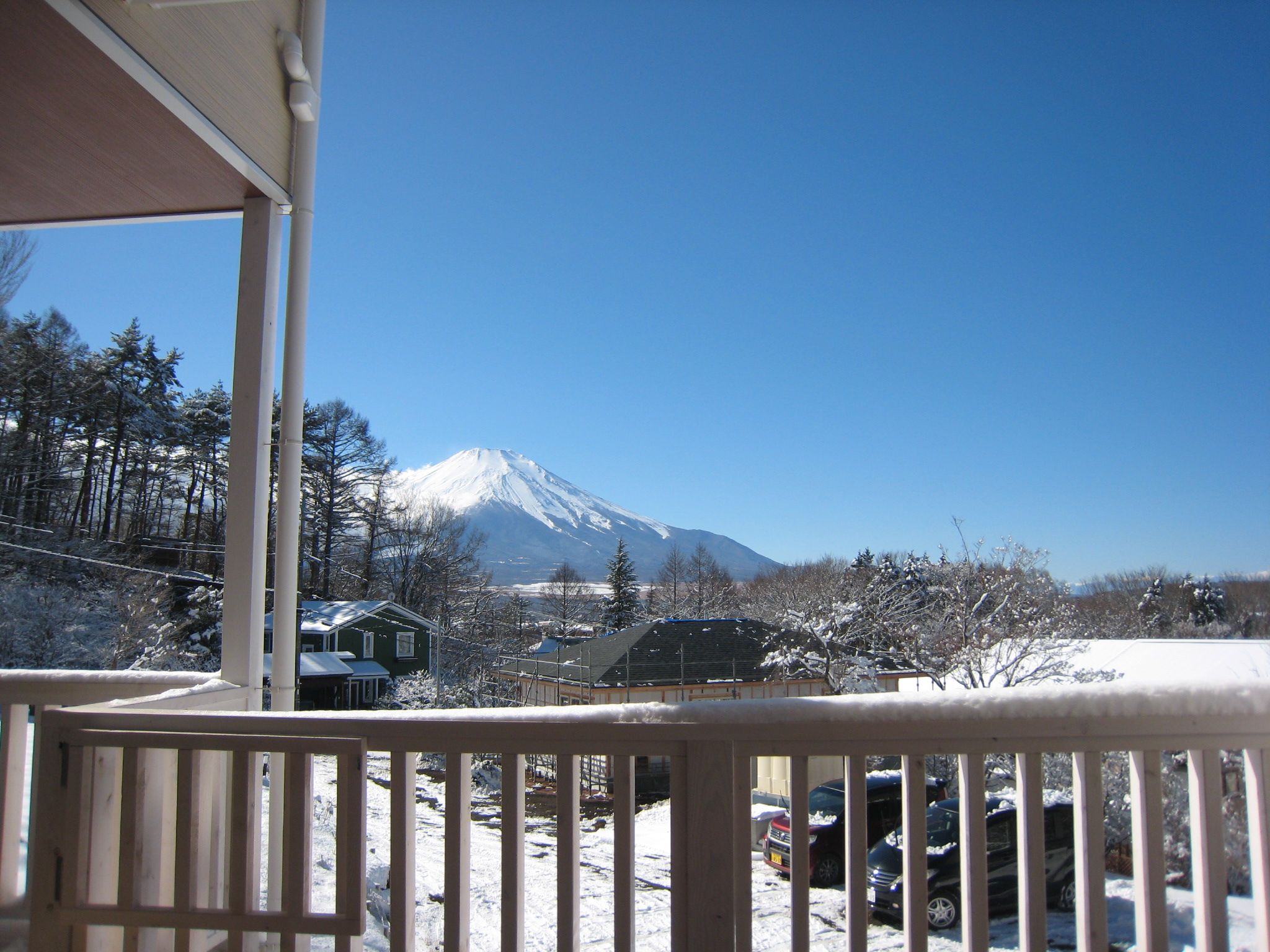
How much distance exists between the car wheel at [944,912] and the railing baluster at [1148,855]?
13.0 ft

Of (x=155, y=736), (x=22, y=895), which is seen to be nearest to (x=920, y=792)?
(x=155, y=736)

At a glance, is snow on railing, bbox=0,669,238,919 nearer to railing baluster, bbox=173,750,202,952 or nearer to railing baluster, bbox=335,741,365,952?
railing baluster, bbox=173,750,202,952

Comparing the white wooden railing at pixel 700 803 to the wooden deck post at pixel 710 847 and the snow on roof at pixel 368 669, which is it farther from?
the snow on roof at pixel 368 669

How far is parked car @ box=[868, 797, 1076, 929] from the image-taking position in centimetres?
350

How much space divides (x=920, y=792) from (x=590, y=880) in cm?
587

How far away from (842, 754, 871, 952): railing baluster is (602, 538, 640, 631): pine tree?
25.9 m

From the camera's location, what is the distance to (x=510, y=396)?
67.0m

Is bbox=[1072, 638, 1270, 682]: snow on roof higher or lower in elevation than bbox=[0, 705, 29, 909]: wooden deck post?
lower

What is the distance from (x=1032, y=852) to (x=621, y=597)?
1035 inches

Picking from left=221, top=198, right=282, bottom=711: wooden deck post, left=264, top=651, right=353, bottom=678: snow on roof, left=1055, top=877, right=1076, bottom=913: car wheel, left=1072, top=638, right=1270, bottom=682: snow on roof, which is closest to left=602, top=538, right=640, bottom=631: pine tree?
left=264, top=651, right=353, bottom=678: snow on roof

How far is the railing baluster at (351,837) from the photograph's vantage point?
119cm

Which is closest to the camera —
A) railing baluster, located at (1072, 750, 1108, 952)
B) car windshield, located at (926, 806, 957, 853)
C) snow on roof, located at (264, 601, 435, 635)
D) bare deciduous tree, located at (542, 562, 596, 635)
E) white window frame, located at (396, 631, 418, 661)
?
railing baluster, located at (1072, 750, 1108, 952)

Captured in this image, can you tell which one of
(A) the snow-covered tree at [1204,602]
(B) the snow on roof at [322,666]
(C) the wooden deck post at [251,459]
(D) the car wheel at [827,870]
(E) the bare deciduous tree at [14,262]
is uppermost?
(E) the bare deciduous tree at [14,262]

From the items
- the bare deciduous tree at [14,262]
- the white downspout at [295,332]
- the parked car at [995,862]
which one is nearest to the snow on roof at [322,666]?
the bare deciduous tree at [14,262]
